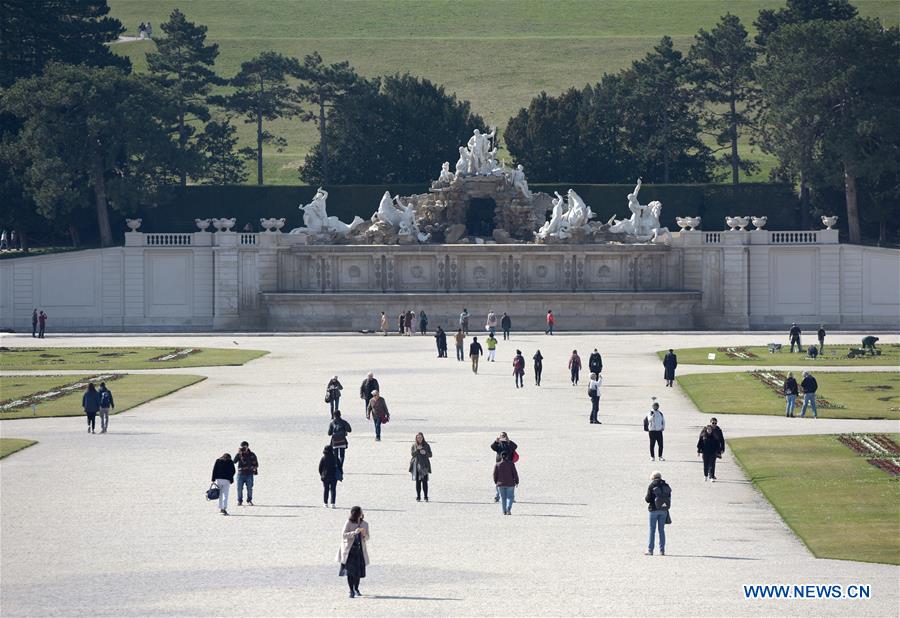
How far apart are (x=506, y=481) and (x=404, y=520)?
194 centimetres

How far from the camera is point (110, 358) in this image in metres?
62.8

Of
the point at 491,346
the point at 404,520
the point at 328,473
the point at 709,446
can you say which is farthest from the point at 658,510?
the point at 491,346

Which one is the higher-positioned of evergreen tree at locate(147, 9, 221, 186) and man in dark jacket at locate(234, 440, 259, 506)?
evergreen tree at locate(147, 9, 221, 186)

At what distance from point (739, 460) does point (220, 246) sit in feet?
164

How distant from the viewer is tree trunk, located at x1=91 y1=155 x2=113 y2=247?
3450 inches

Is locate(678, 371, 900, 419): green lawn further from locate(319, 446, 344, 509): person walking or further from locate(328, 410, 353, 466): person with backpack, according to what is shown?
locate(319, 446, 344, 509): person walking

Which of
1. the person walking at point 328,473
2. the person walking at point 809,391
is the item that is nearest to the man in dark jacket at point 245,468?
A: the person walking at point 328,473

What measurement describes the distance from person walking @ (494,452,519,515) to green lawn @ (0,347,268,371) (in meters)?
31.1

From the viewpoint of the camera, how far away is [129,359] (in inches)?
2454

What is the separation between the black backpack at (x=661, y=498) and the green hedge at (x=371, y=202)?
225ft

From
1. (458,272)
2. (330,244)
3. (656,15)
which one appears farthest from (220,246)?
(656,15)

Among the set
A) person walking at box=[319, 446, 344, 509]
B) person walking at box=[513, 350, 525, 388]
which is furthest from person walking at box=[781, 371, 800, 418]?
person walking at box=[319, 446, 344, 509]

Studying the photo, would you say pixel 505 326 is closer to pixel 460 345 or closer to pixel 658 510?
pixel 460 345

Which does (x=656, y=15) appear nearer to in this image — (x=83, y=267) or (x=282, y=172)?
(x=282, y=172)
